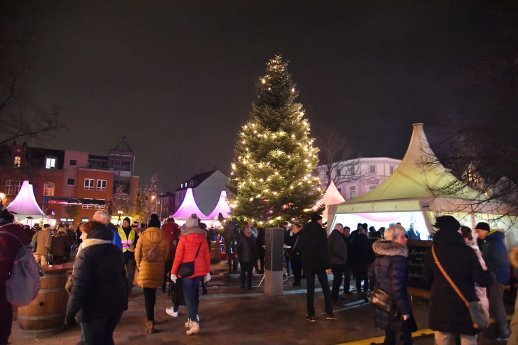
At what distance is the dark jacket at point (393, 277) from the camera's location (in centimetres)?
497

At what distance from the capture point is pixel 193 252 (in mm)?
6934

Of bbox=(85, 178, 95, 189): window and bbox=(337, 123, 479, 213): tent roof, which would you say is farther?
bbox=(85, 178, 95, 189): window

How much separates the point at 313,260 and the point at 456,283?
3733 mm

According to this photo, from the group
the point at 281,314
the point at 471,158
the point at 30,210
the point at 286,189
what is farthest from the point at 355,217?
the point at 30,210

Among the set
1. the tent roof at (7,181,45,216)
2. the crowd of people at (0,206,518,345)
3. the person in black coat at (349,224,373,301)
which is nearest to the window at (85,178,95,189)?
the tent roof at (7,181,45,216)

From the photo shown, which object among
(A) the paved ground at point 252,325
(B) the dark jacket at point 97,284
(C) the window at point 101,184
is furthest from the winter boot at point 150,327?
(C) the window at point 101,184

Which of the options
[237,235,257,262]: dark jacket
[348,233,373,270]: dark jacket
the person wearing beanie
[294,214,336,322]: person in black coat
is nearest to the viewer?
the person wearing beanie

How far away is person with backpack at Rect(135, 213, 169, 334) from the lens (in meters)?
6.84

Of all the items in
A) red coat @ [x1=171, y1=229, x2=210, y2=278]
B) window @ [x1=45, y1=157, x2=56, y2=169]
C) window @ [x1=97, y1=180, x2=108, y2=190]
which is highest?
window @ [x1=45, y1=157, x2=56, y2=169]

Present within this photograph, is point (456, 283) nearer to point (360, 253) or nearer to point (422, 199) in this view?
point (360, 253)

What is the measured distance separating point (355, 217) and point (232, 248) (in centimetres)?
803

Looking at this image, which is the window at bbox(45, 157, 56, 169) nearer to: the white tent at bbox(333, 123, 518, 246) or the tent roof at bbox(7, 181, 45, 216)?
the tent roof at bbox(7, 181, 45, 216)

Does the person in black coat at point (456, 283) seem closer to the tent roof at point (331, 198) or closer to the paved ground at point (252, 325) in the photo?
the paved ground at point (252, 325)

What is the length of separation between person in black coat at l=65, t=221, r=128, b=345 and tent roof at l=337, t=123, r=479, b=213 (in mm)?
12568
